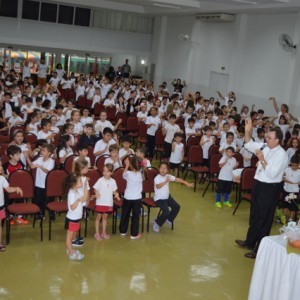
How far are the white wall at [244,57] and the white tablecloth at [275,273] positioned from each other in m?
12.1

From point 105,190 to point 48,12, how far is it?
64.2ft

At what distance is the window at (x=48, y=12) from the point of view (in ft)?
79.9

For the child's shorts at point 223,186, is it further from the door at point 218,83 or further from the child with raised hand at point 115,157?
the door at point 218,83

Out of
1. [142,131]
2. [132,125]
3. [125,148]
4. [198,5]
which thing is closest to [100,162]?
[125,148]

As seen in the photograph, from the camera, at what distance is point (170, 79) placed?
2566 cm

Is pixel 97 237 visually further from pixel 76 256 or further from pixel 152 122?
pixel 152 122

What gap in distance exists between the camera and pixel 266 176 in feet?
22.4

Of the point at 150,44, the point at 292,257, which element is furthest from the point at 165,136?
the point at 150,44

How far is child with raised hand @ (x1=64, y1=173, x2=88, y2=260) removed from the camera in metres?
6.62

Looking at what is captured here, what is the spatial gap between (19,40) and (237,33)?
11394 millimetres

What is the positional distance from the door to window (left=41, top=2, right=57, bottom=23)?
30.6ft

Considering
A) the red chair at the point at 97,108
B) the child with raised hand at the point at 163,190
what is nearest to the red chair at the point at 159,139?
the red chair at the point at 97,108

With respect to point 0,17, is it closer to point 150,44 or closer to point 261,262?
point 150,44

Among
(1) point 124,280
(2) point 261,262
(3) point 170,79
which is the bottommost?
(1) point 124,280
